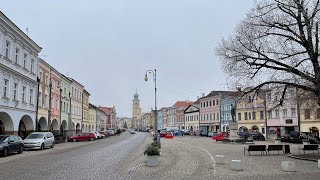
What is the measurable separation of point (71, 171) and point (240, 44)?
54.8ft

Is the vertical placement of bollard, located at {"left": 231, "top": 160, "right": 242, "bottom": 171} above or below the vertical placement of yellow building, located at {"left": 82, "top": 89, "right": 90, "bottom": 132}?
below

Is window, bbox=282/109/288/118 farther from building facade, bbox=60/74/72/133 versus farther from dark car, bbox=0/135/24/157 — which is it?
dark car, bbox=0/135/24/157

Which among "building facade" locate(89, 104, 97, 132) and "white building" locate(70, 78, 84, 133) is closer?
"white building" locate(70, 78, 84, 133)

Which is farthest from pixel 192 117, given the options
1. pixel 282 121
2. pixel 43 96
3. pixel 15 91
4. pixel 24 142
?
pixel 24 142

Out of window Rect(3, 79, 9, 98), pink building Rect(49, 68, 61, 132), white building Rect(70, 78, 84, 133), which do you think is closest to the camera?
window Rect(3, 79, 9, 98)

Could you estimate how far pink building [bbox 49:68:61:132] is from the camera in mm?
52491

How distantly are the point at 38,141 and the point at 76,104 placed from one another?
41.3 metres

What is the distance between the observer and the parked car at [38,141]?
1275 inches

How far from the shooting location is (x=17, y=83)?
3612 centimetres

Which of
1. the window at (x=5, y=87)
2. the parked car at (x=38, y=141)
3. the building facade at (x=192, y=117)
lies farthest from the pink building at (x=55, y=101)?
the building facade at (x=192, y=117)

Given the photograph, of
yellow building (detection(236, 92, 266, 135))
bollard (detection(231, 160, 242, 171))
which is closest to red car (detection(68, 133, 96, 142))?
yellow building (detection(236, 92, 266, 135))

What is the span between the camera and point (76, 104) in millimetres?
73688

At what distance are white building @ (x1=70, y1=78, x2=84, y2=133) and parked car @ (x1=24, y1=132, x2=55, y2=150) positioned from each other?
A: 108 ft

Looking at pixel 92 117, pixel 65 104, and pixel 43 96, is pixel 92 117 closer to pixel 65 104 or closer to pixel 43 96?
pixel 65 104
